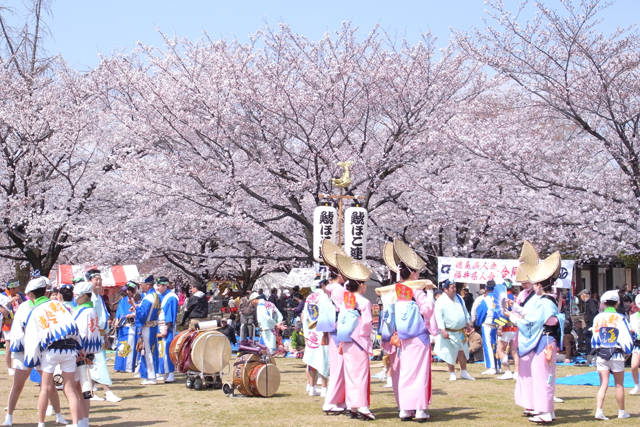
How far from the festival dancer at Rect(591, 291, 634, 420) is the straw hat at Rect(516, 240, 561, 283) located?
0.62m

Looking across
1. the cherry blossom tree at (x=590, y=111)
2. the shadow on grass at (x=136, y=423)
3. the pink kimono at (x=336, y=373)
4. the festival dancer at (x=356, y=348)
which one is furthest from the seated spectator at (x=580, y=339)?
the shadow on grass at (x=136, y=423)

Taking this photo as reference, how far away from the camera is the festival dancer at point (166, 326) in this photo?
33.5 ft

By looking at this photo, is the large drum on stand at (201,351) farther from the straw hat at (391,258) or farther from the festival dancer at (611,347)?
the festival dancer at (611,347)

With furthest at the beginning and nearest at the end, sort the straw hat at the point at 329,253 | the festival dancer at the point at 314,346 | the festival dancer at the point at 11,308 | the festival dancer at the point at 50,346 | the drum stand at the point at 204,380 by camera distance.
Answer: the festival dancer at the point at 11,308, the drum stand at the point at 204,380, the festival dancer at the point at 314,346, the straw hat at the point at 329,253, the festival dancer at the point at 50,346

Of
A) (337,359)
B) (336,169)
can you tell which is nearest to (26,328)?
(337,359)

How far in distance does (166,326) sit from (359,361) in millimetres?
4045

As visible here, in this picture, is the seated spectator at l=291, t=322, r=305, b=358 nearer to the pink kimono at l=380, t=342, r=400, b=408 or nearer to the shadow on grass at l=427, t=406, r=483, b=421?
the shadow on grass at l=427, t=406, r=483, b=421

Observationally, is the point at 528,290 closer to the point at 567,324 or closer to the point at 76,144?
the point at 567,324

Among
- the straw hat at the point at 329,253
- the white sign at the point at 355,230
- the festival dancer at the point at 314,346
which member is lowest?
the festival dancer at the point at 314,346

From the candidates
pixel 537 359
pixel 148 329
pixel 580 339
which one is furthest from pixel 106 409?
pixel 580 339

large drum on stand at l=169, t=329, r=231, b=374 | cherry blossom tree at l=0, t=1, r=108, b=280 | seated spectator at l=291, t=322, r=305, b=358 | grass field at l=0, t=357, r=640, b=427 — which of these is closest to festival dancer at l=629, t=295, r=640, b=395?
grass field at l=0, t=357, r=640, b=427

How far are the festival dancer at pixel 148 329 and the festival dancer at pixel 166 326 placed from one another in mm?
73

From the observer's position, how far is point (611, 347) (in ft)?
23.5

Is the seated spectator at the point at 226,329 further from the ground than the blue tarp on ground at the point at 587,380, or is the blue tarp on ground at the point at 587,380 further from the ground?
the seated spectator at the point at 226,329
